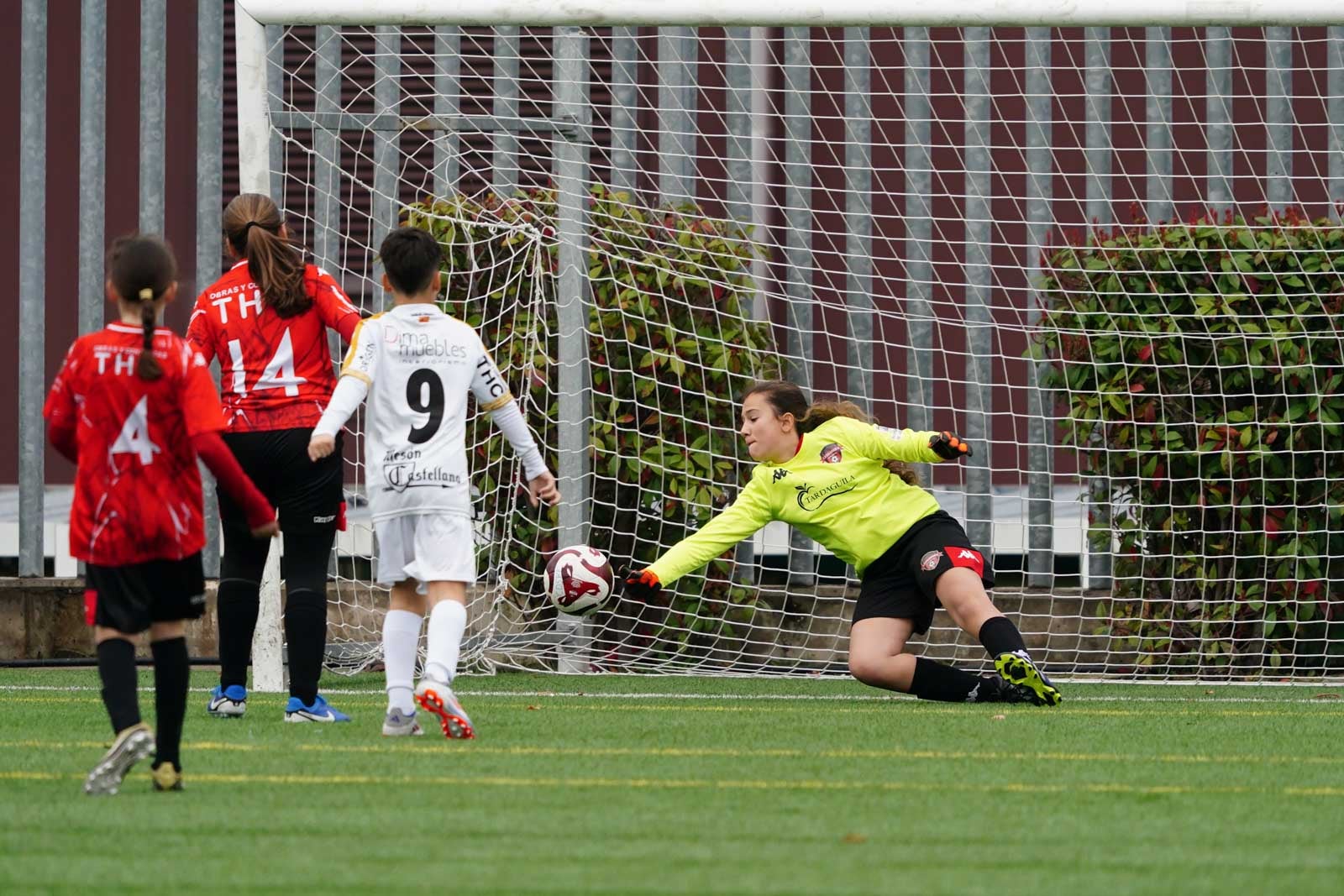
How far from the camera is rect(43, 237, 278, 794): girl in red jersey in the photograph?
14.1 feet

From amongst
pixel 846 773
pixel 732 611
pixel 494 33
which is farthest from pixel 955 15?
pixel 846 773

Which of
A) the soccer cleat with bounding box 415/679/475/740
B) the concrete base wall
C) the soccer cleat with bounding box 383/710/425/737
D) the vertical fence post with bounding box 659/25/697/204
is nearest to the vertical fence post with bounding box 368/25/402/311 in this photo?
the vertical fence post with bounding box 659/25/697/204

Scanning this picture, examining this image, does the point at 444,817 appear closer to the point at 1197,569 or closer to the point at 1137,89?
the point at 1197,569

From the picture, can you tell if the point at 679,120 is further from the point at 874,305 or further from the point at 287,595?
the point at 287,595

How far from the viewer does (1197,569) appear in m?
8.03

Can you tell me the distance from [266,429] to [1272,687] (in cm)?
404

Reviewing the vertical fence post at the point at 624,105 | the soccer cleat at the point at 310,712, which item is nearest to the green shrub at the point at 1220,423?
the vertical fence post at the point at 624,105

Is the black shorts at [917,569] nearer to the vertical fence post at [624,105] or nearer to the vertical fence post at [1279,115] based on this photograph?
the vertical fence post at [624,105]

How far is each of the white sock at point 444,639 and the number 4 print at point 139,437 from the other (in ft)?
3.76

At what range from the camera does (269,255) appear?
6086 mm

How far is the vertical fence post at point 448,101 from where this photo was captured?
8461 millimetres

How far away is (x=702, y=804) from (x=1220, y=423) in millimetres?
4399

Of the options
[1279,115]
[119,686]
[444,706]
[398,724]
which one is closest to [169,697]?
[119,686]

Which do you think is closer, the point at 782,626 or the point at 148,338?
the point at 148,338
